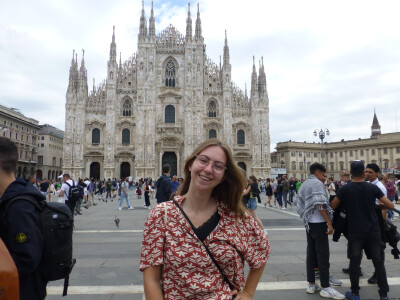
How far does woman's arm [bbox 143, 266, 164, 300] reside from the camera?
5.26ft

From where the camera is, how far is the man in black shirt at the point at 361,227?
370 cm

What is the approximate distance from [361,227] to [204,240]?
2.97 metres

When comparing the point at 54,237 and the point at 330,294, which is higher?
the point at 54,237

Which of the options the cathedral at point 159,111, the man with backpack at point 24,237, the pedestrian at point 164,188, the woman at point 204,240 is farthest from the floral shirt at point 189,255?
the cathedral at point 159,111

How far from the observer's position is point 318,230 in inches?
160

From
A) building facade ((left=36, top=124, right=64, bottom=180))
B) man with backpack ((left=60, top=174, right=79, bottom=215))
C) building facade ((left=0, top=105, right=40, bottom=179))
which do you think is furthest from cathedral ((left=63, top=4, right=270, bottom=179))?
man with backpack ((left=60, top=174, right=79, bottom=215))

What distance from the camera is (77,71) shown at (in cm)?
3481

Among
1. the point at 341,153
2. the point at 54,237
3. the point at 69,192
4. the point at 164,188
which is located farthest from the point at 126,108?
the point at 341,153

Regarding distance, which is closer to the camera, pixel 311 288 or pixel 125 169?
pixel 311 288

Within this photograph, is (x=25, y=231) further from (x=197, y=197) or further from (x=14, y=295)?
(x=197, y=197)

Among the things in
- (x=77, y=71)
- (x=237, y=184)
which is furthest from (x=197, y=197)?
(x=77, y=71)

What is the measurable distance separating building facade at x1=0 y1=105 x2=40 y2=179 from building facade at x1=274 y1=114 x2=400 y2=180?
44.1 meters

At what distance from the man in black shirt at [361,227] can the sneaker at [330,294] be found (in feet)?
0.37

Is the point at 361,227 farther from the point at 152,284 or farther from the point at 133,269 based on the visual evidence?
the point at 133,269
